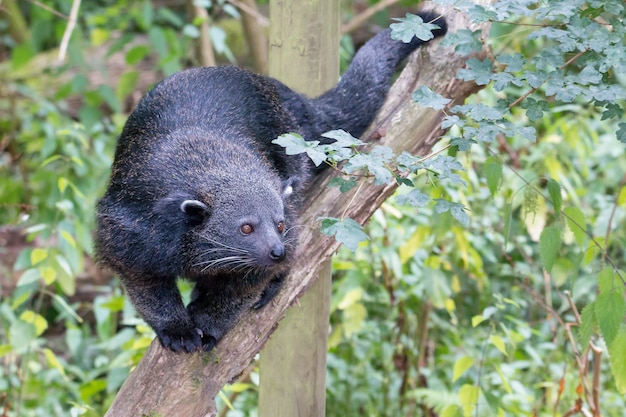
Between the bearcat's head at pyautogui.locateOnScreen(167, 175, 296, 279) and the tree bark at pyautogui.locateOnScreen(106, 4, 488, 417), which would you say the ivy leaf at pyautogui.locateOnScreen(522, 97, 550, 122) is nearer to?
the tree bark at pyautogui.locateOnScreen(106, 4, 488, 417)

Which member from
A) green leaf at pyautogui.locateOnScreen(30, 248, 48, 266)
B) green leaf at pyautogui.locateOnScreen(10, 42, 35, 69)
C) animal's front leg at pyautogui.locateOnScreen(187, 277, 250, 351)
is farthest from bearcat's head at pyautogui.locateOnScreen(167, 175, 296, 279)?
green leaf at pyautogui.locateOnScreen(10, 42, 35, 69)

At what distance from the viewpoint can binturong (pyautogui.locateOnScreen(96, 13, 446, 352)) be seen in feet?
9.05

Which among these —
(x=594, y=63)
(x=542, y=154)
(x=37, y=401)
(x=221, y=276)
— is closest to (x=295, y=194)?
(x=221, y=276)

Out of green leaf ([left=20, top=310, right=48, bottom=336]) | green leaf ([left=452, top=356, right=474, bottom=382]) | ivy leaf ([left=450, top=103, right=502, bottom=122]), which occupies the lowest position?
green leaf ([left=20, top=310, right=48, bottom=336])

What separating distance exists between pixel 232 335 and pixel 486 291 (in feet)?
10.1

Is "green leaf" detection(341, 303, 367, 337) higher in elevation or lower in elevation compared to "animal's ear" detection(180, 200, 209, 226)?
lower

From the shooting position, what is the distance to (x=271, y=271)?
2.88 meters

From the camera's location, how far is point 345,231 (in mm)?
2182

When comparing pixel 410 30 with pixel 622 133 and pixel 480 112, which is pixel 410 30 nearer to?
pixel 480 112

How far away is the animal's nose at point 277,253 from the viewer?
2.69m

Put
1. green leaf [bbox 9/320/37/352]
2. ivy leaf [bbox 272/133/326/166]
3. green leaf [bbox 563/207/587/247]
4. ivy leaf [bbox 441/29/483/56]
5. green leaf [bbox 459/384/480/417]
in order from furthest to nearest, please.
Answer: green leaf [bbox 9/320/37/352]
green leaf [bbox 459/384/480/417]
green leaf [bbox 563/207/587/247]
ivy leaf [bbox 441/29/483/56]
ivy leaf [bbox 272/133/326/166]

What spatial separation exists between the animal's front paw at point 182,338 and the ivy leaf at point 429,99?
46.3 inches

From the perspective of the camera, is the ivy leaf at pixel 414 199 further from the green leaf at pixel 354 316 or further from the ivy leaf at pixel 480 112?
the green leaf at pixel 354 316

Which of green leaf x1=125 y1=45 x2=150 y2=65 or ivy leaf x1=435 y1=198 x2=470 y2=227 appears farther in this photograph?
green leaf x1=125 y1=45 x2=150 y2=65
